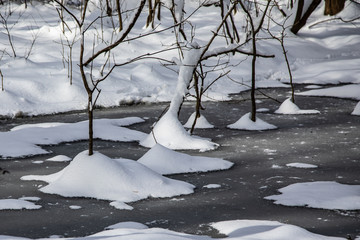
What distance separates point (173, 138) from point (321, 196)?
286 cm

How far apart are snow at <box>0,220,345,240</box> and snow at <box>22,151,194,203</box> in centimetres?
89

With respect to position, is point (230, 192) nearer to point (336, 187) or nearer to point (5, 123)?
point (336, 187)

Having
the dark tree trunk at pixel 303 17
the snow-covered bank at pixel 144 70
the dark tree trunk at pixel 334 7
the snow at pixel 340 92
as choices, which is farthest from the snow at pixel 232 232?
the dark tree trunk at pixel 334 7

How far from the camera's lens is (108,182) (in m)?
5.70

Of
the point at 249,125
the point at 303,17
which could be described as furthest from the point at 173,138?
the point at 303,17

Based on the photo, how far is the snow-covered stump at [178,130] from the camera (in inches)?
310

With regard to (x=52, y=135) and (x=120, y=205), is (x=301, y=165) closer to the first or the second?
(x=120, y=205)

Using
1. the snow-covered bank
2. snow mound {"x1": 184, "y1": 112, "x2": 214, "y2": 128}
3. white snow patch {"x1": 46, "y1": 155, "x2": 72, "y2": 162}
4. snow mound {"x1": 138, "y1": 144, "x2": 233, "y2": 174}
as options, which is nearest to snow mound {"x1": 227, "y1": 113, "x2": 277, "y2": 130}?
snow mound {"x1": 184, "y1": 112, "x2": 214, "y2": 128}

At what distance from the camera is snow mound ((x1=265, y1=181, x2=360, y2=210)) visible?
17.4 feet

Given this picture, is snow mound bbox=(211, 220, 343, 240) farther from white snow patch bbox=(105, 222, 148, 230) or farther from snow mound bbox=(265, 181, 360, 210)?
snow mound bbox=(265, 181, 360, 210)

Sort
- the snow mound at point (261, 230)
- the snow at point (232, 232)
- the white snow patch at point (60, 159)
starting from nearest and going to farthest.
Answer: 1. the snow at point (232, 232)
2. the snow mound at point (261, 230)
3. the white snow patch at point (60, 159)

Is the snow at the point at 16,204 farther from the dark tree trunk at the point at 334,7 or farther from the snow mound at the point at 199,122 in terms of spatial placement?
the dark tree trunk at the point at 334,7

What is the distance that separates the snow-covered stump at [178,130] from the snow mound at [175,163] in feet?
2.74

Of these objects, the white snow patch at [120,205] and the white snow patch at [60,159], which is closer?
the white snow patch at [120,205]
